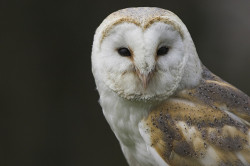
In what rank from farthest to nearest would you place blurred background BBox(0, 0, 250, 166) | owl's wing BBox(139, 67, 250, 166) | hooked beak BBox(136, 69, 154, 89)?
blurred background BBox(0, 0, 250, 166) < owl's wing BBox(139, 67, 250, 166) < hooked beak BBox(136, 69, 154, 89)

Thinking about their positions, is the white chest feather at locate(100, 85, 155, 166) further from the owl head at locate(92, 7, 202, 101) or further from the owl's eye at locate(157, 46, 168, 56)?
the owl's eye at locate(157, 46, 168, 56)

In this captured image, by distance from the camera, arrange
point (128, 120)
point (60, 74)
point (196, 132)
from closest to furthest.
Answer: point (196, 132) → point (128, 120) → point (60, 74)

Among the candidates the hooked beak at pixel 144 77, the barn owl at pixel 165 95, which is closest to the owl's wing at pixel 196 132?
the barn owl at pixel 165 95

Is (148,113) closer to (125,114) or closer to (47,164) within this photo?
(125,114)

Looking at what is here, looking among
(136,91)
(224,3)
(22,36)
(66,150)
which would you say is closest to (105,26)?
(136,91)

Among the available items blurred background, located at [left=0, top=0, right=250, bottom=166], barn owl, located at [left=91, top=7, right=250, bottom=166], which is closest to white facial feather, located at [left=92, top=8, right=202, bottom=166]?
barn owl, located at [left=91, top=7, right=250, bottom=166]

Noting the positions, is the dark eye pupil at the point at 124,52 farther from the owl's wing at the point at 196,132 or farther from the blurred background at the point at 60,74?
the blurred background at the point at 60,74

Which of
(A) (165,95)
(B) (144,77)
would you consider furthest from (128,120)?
(B) (144,77)

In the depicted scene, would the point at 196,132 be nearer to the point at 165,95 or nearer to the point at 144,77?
the point at 165,95
